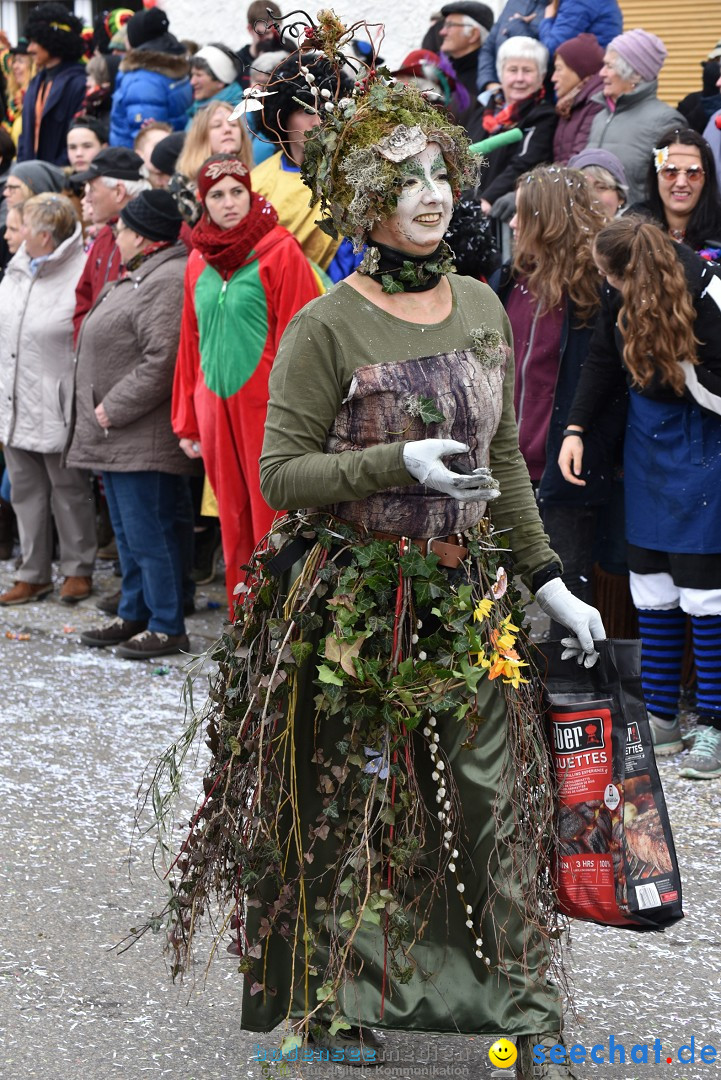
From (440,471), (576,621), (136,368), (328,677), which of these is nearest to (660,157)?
(136,368)

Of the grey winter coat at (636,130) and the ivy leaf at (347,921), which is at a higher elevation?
the grey winter coat at (636,130)

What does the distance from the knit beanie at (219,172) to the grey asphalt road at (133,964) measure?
215 centimetres

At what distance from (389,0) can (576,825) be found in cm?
826

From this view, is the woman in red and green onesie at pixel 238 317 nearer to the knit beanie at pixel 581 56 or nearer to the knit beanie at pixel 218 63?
the knit beanie at pixel 581 56

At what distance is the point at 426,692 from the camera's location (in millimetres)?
2938

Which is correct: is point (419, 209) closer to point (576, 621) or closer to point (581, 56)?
point (576, 621)

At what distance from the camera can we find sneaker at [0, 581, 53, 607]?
7371mm

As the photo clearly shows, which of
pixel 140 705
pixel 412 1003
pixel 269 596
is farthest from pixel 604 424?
pixel 412 1003

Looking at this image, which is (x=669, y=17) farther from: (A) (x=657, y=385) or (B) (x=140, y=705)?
Result: (B) (x=140, y=705)

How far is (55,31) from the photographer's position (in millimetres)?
9836

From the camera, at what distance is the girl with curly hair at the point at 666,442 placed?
4.93 m

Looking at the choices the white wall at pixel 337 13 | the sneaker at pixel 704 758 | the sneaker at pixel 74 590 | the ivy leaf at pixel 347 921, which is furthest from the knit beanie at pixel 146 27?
the ivy leaf at pixel 347 921

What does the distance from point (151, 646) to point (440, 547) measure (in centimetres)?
358

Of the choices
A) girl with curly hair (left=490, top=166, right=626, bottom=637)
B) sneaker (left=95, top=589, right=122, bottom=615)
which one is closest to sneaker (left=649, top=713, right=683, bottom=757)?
girl with curly hair (left=490, top=166, right=626, bottom=637)
